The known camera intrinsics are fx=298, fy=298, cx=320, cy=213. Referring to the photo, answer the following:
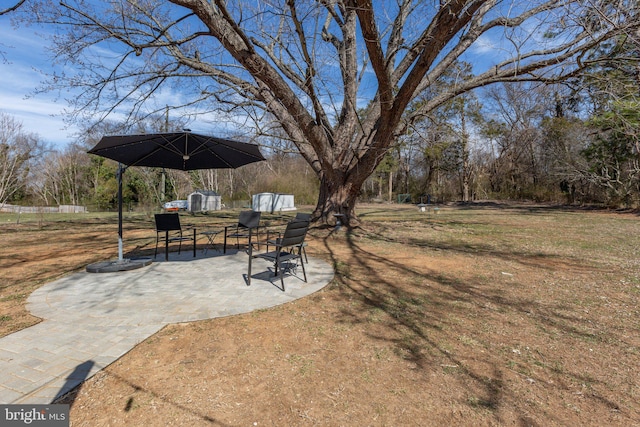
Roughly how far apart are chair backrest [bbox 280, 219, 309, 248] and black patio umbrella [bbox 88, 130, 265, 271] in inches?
79.3

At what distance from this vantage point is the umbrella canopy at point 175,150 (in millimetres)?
4734

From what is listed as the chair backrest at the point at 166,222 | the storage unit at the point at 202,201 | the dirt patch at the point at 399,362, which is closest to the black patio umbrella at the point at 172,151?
the chair backrest at the point at 166,222

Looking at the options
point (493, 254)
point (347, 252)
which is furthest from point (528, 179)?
point (347, 252)

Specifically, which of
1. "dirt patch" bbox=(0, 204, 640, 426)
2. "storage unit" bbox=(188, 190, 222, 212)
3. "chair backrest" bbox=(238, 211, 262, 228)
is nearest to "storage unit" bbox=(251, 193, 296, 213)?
"storage unit" bbox=(188, 190, 222, 212)

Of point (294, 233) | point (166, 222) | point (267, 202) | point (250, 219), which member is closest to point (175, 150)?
point (166, 222)

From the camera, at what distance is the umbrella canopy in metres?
4.73

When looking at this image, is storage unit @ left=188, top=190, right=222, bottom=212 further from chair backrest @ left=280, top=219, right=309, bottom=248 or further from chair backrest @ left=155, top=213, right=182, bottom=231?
chair backrest @ left=280, top=219, right=309, bottom=248

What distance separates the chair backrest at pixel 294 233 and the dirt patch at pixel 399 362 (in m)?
0.83

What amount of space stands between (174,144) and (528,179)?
104 ft

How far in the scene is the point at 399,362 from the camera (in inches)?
95.3

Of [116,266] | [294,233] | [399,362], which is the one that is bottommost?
[399,362]

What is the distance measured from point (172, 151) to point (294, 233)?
321cm

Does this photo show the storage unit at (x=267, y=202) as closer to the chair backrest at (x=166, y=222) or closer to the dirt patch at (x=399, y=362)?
the chair backrest at (x=166, y=222)

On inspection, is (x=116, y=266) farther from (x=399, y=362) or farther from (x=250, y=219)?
(x=399, y=362)
